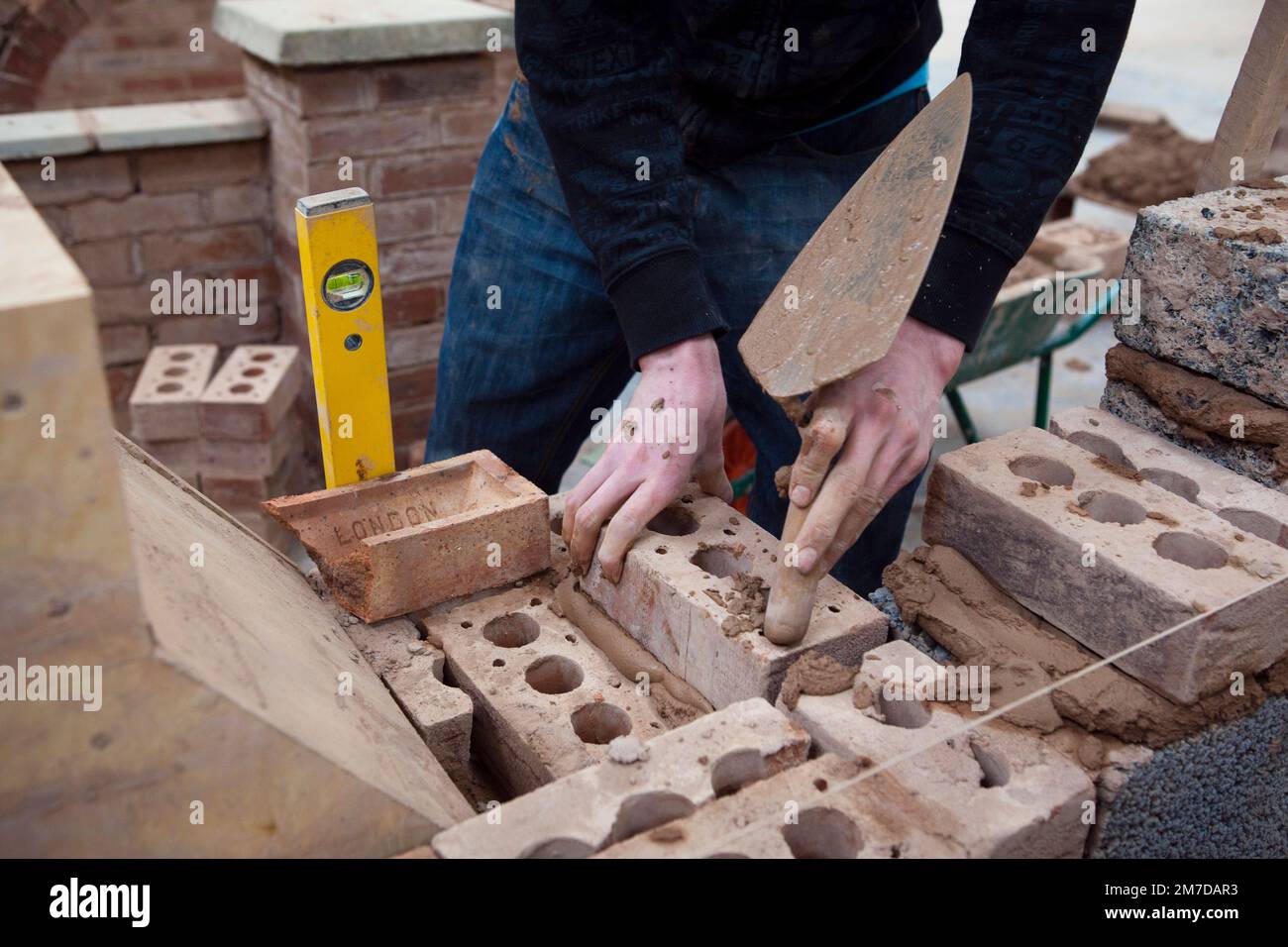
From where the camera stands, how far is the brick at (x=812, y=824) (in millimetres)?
1379

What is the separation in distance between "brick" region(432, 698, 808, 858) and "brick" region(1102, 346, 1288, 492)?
102 centimetres

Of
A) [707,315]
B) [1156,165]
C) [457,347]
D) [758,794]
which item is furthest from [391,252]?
[1156,165]

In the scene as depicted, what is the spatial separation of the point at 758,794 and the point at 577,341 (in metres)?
1.38

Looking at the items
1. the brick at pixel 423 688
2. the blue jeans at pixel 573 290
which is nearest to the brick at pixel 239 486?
the blue jeans at pixel 573 290

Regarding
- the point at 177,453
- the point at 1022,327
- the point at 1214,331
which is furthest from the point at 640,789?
the point at 177,453

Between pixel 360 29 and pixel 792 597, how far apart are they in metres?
3.34

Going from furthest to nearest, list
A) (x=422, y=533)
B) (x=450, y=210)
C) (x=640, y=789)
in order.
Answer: (x=450, y=210), (x=422, y=533), (x=640, y=789)

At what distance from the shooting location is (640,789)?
146 cm

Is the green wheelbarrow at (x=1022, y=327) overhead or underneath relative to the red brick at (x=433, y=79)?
underneath

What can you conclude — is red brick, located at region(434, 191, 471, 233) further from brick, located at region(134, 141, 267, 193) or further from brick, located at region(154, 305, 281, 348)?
brick, located at region(154, 305, 281, 348)

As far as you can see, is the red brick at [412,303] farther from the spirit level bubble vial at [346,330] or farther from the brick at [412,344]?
the spirit level bubble vial at [346,330]

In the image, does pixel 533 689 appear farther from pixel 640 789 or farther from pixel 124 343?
pixel 124 343

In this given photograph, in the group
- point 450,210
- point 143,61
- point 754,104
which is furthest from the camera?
point 143,61

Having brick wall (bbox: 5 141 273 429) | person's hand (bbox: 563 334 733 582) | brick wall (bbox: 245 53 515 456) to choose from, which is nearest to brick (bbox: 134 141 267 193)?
brick wall (bbox: 5 141 273 429)
